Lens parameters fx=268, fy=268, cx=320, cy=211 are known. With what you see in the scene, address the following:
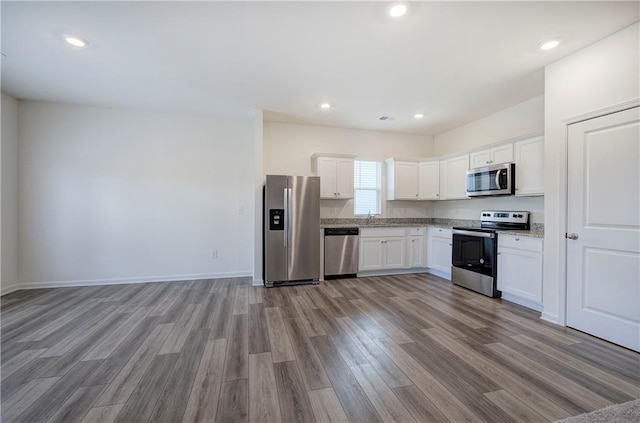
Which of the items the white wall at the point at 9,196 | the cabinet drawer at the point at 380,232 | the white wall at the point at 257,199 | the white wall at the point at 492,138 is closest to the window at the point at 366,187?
the cabinet drawer at the point at 380,232

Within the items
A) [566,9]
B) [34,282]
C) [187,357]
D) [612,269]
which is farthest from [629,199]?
[34,282]

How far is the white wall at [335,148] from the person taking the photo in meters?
4.86

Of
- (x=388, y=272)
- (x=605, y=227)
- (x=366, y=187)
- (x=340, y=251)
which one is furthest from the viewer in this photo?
(x=366, y=187)

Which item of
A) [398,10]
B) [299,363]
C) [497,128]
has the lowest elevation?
[299,363]

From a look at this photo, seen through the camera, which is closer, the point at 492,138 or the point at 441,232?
the point at 492,138

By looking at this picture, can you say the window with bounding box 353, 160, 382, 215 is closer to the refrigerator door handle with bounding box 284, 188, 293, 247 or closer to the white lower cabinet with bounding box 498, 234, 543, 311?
the refrigerator door handle with bounding box 284, 188, 293, 247

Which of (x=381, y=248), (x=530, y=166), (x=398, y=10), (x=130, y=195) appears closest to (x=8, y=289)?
(x=130, y=195)

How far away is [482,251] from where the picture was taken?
3.79 meters

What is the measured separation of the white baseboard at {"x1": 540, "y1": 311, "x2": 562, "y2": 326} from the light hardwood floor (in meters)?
0.08

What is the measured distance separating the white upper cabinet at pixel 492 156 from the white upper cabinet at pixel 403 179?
110cm

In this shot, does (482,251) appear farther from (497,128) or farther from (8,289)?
(8,289)

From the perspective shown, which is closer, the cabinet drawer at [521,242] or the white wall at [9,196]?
the cabinet drawer at [521,242]

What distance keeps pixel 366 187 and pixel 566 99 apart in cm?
313

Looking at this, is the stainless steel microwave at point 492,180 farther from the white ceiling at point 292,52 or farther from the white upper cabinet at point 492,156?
the white ceiling at point 292,52
